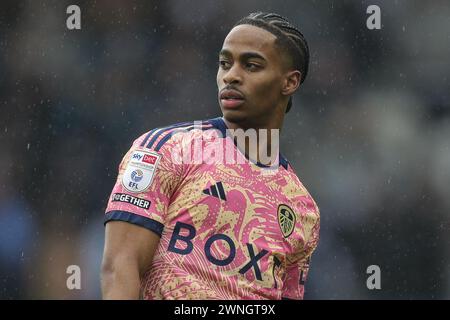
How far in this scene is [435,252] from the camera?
29.3 ft

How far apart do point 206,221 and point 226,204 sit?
0.41 ft

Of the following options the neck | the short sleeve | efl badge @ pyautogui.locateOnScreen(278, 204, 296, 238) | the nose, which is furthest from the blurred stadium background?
the short sleeve

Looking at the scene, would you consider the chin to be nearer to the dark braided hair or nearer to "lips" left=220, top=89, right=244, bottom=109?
"lips" left=220, top=89, right=244, bottom=109

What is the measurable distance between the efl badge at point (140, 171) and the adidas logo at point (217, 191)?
267 millimetres

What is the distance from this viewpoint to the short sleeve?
146 inches

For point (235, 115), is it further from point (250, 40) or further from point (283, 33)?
point (283, 33)

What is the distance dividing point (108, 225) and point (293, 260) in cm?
98

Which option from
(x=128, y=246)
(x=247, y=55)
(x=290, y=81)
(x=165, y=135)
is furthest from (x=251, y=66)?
(x=128, y=246)

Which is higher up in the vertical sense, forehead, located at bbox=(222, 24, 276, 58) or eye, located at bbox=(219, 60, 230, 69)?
forehead, located at bbox=(222, 24, 276, 58)

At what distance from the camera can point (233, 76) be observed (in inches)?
164

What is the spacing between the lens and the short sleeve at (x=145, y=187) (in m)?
3.71

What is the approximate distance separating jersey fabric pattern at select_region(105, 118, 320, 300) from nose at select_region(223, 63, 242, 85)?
207 mm

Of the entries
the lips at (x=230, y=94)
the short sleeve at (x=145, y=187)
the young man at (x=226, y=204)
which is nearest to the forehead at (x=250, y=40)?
the young man at (x=226, y=204)
